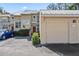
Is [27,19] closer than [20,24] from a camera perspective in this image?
Yes

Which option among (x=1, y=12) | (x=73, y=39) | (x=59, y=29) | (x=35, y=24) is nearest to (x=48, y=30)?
(x=59, y=29)

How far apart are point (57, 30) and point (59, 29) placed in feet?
0.56

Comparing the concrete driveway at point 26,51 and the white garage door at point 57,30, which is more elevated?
the white garage door at point 57,30

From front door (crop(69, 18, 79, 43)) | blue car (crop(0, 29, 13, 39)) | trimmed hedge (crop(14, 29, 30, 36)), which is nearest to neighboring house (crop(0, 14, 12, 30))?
trimmed hedge (crop(14, 29, 30, 36))

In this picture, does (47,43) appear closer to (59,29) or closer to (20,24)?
(59,29)

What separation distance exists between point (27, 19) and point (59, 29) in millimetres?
11047

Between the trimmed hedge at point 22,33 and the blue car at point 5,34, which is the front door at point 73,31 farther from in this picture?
the blue car at point 5,34

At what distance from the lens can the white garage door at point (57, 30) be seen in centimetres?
1590

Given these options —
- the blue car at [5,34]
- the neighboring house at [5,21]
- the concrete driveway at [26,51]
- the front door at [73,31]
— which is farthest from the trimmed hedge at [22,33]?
the front door at [73,31]

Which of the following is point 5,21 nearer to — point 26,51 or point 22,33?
point 22,33

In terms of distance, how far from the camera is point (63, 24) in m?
16.0

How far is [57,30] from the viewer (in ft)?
52.6

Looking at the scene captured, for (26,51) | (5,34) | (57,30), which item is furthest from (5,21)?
(26,51)

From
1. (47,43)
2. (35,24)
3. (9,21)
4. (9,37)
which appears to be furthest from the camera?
(9,21)
